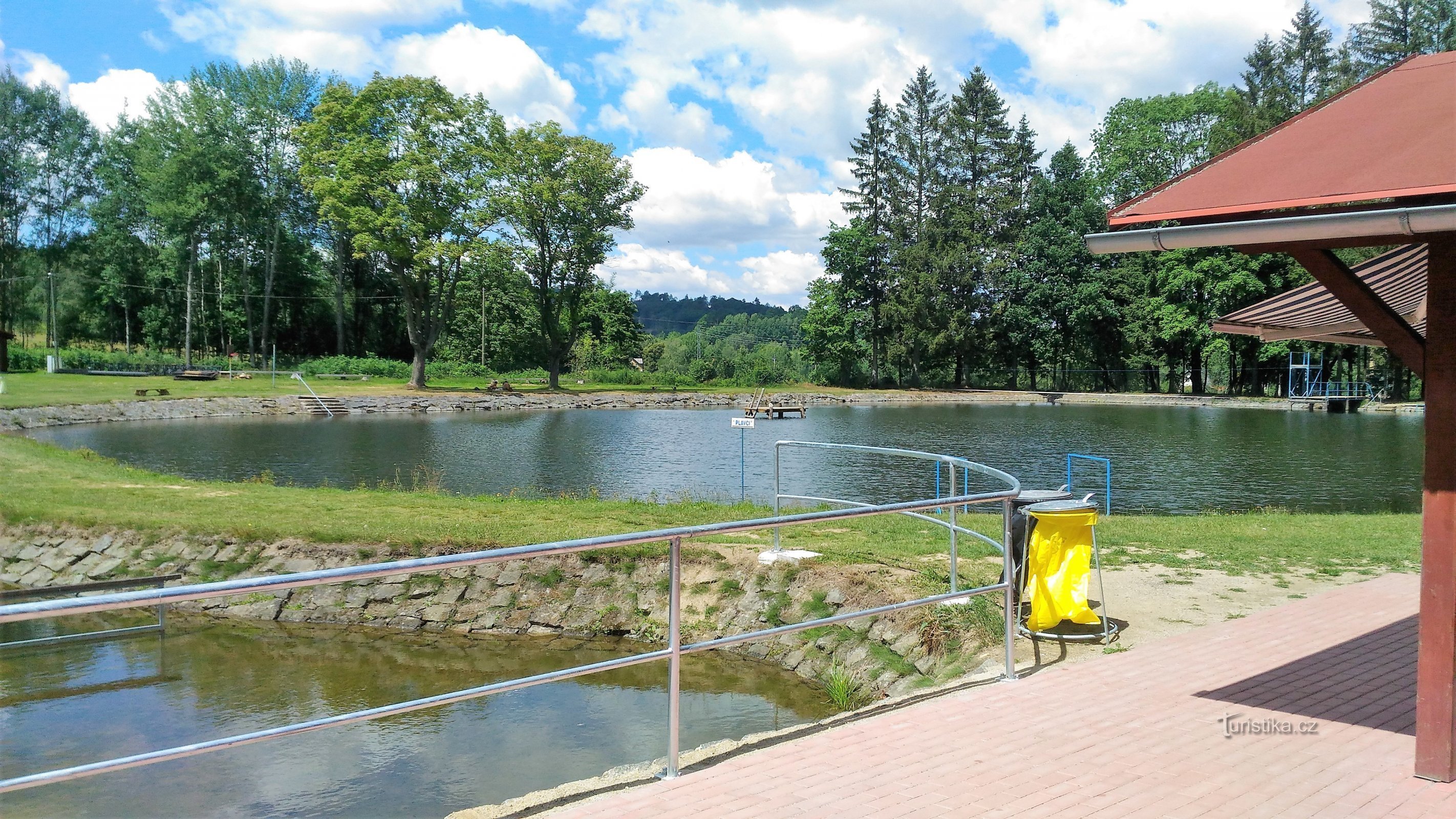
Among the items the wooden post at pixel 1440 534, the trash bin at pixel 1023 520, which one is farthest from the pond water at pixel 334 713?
the wooden post at pixel 1440 534

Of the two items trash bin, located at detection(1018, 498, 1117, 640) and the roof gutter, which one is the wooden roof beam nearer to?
the roof gutter

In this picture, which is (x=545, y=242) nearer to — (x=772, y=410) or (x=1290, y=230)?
(x=772, y=410)

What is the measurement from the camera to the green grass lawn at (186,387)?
139ft

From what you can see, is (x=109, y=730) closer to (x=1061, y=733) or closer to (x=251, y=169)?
(x=1061, y=733)

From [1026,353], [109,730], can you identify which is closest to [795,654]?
[109,730]

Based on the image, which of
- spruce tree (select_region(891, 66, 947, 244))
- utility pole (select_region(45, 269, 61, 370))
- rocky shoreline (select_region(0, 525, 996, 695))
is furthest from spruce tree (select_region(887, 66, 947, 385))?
rocky shoreline (select_region(0, 525, 996, 695))

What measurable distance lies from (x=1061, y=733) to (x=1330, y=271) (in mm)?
2725

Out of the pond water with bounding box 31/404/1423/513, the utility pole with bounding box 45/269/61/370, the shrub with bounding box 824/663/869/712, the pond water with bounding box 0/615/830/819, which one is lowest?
the pond water with bounding box 0/615/830/819

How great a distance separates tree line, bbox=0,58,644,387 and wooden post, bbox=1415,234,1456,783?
179 ft

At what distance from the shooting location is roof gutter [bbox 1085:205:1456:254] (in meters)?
3.92

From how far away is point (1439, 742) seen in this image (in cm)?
446

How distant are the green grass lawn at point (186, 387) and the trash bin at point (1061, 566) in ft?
140

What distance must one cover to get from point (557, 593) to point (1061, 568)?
19.1 feet

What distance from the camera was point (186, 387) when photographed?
50656 mm
